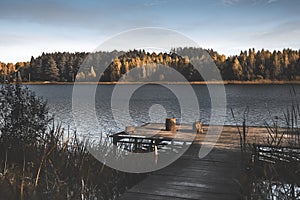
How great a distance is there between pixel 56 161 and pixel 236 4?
41.0 ft

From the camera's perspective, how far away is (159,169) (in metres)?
5.71

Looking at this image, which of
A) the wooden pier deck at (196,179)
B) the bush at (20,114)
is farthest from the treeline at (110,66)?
the wooden pier deck at (196,179)

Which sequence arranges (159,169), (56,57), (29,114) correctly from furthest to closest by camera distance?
(56,57) < (29,114) < (159,169)

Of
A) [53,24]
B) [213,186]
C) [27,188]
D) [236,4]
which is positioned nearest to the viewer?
[27,188]

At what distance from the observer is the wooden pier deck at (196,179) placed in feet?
14.4

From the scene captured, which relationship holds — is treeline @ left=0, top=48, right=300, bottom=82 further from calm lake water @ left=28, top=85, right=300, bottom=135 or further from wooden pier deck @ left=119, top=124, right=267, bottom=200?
wooden pier deck @ left=119, top=124, right=267, bottom=200

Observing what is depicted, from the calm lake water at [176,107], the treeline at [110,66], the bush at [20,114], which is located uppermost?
the treeline at [110,66]

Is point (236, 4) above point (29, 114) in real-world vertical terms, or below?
above

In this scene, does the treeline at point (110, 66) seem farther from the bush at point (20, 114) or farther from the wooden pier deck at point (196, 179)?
the wooden pier deck at point (196, 179)

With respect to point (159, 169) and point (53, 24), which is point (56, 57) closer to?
point (53, 24)

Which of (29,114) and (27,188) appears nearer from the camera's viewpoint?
(27,188)

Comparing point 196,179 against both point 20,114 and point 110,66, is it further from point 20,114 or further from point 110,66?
point 110,66

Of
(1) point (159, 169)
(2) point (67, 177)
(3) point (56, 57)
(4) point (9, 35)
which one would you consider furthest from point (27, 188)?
(3) point (56, 57)

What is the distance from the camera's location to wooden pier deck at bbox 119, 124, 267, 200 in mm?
4398
